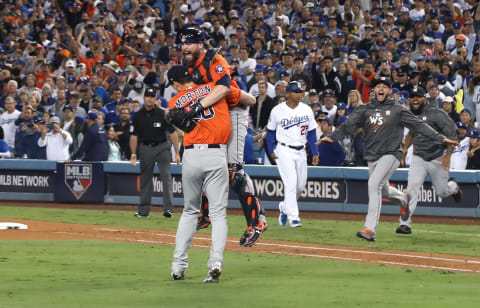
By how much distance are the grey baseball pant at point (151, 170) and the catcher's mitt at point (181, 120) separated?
841cm

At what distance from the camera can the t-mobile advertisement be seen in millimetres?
17531

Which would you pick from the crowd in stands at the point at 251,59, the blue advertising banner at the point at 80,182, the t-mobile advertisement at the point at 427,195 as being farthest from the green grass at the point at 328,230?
the crowd in stands at the point at 251,59

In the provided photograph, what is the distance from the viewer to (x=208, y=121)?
9.02 m

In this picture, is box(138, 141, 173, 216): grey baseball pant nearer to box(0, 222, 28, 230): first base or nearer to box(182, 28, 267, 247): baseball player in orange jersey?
box(0, 222, 28, 230): first base

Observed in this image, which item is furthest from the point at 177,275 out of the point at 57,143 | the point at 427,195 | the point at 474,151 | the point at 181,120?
the point at 57,143

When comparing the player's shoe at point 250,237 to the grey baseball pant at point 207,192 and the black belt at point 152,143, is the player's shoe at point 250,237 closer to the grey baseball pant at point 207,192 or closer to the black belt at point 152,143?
the grey baseball pant at point 207,192

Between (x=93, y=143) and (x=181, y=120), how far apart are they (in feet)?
39.2

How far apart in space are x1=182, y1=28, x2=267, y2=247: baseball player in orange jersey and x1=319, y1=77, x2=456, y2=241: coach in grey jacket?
3.01 meters

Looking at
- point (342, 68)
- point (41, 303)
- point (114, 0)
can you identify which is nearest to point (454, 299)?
point (41, 303)

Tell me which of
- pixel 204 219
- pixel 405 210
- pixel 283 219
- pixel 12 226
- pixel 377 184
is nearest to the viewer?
pixel 204 219

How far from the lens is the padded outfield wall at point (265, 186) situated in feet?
58.0

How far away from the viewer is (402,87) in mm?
20453

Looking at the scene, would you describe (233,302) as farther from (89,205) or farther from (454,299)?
(89,205)

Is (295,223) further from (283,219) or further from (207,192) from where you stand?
(207,192)
